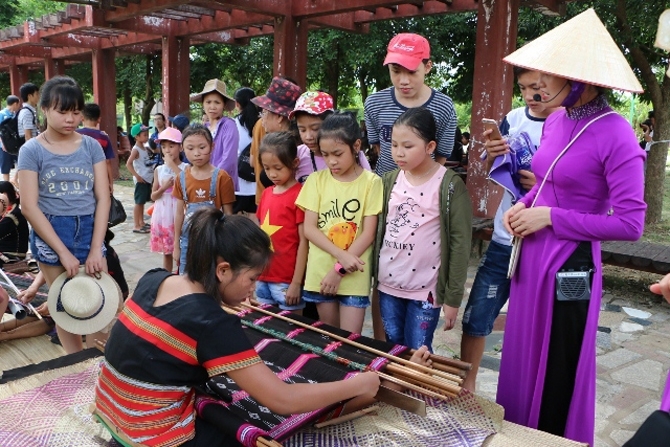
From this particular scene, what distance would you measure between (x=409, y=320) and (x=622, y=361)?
1984mm

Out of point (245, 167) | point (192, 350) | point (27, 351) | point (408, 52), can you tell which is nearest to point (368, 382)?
point (192, 350)

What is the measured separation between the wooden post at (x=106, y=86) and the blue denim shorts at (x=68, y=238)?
9990 millimetres

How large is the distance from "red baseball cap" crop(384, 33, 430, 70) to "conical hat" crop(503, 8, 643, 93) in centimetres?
88

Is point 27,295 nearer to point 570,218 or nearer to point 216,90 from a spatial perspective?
point 216,90

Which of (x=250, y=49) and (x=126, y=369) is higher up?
(x=250, y=49)

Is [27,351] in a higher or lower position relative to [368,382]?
lower

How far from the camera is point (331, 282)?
285cm

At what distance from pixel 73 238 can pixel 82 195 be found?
0.24 meters

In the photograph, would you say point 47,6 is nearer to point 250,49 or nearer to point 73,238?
point 250,49

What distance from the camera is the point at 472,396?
2.06 m

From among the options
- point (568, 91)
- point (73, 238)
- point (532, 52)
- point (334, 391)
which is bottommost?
point (334, 391)

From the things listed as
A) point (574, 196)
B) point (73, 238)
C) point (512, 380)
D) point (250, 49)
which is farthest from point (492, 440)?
point (250, 49)

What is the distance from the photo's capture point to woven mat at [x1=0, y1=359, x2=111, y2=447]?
194 cm

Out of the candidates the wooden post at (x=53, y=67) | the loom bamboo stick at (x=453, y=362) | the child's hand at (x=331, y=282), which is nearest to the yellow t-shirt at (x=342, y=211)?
the child's hand at (x=331, y=282)
